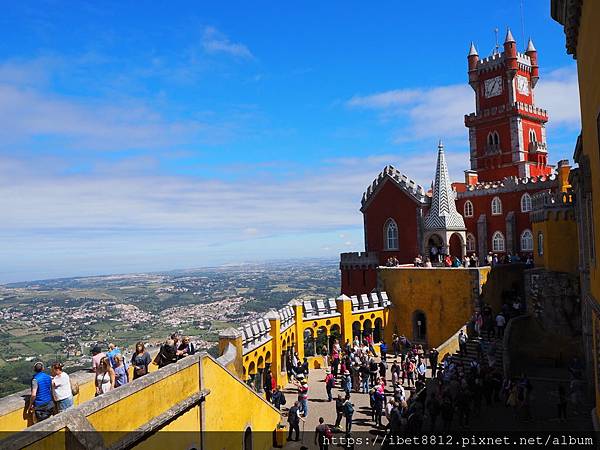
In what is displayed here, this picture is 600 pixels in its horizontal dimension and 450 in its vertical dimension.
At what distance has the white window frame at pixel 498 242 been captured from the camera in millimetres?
33406

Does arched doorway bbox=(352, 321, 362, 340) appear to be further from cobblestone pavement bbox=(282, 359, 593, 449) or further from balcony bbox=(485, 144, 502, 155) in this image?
balcony bbox=(485, 144, 502, 155)

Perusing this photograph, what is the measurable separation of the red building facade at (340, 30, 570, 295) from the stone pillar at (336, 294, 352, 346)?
7944 mm

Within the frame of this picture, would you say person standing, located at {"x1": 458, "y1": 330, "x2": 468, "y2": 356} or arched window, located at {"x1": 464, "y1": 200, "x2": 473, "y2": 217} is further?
arched window, located at {"x1": 464, "y1": 200, "x2": 473, "y2": 217}

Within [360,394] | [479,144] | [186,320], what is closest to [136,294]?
[186,320]

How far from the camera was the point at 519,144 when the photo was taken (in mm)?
39719

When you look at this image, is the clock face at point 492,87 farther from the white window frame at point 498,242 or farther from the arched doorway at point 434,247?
the arched doorway at point 434,247

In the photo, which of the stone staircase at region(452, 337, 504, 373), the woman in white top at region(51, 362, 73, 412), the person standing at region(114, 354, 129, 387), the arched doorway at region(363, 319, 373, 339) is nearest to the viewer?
the woman in white top at region(51, 362, 73, 412)

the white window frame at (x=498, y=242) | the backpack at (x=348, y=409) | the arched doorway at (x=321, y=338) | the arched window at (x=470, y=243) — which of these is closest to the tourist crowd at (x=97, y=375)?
the backpack at (x=348, y=409)

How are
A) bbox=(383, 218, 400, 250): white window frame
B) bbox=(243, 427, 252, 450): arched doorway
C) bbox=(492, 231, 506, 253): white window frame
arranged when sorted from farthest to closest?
1. bbox=(492, 231, 506, 253): white window frame
2. bbox=(383, 218, 400, 250): white window frame
3. bbox=(243, 427, 252, 450): arched doorway

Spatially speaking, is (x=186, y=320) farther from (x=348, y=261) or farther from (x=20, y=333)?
(x=348, y=261)

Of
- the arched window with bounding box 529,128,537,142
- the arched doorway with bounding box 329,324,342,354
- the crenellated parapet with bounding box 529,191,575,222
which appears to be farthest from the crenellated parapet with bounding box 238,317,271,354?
the arched window with bounding box 529,128,537,142

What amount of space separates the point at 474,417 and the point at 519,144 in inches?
1157

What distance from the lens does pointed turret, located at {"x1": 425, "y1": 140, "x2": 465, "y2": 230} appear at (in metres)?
30.7

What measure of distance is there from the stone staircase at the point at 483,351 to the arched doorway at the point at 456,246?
10192 mm
